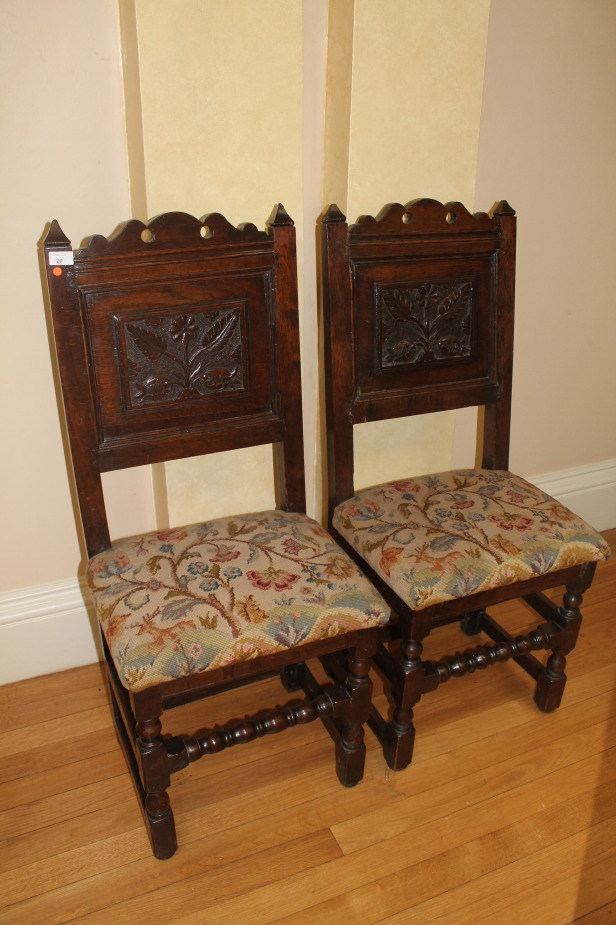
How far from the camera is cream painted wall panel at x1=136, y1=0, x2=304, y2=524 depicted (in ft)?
4.45

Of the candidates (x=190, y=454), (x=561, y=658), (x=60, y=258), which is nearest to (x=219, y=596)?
(x=190, y=454)

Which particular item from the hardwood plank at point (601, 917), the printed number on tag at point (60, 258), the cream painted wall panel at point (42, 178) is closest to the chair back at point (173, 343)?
the printed number on tag at point (60, 258)

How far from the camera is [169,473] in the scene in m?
1.66

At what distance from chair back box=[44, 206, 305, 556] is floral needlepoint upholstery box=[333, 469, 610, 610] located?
24 centimetres

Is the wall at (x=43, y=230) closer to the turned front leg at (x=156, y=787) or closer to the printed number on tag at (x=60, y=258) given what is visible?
the printed number on tag at (x=60, y=258)

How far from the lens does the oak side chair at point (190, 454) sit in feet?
4.12

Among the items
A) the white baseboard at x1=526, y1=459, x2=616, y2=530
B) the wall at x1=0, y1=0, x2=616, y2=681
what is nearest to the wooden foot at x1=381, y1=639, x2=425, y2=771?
the wall at x1=0, y1=0, x2=616, y2=681

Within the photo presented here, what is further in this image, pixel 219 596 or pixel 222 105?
pixel 222 105

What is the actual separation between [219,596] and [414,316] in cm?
79

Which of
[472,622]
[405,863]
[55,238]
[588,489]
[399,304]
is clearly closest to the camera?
[55,238]

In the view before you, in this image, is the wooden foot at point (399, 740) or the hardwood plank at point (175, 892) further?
the wooden foot at point (399, 740)

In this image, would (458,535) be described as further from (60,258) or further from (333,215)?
(60,258)

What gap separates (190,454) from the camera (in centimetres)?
153

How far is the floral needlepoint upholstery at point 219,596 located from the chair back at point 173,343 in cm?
17
